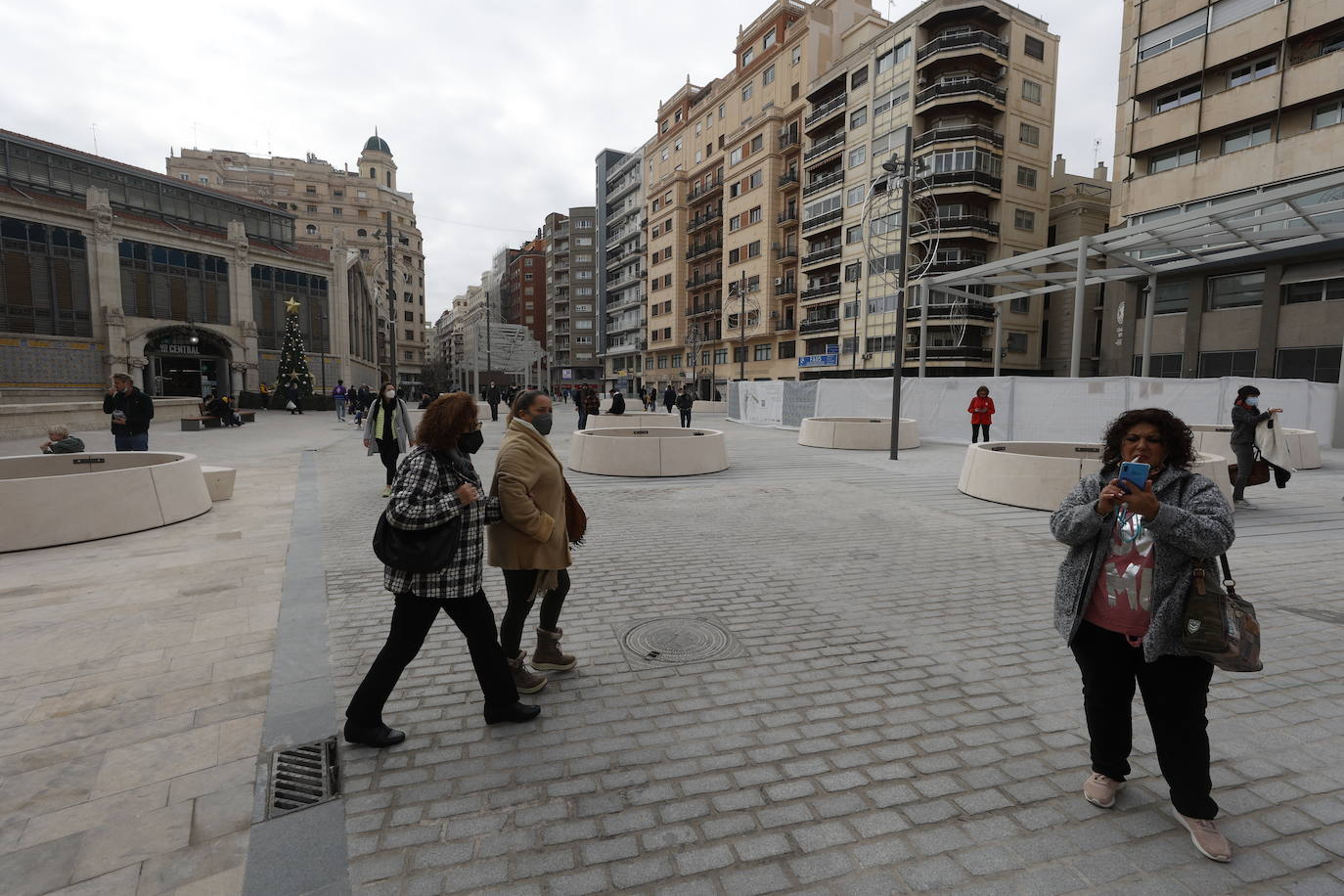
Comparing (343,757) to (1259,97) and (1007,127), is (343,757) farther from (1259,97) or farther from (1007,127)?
(1007,127)

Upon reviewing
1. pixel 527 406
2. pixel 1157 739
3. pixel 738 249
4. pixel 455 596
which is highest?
pixel 738 249

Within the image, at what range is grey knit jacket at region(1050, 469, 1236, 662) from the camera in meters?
2.18

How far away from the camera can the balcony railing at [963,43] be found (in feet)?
131

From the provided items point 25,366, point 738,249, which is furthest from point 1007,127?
point 25,366

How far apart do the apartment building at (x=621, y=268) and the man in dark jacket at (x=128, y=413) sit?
209 feet

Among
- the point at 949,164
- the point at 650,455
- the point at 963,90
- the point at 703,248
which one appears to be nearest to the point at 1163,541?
the point at 650,455

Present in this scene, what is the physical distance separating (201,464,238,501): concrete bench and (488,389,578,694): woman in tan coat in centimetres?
781

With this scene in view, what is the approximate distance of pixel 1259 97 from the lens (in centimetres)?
2711

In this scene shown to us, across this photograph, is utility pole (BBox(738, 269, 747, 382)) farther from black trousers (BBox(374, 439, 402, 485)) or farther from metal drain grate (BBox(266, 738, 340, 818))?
metal drain grate (BBox(266, 738, 340, 818))

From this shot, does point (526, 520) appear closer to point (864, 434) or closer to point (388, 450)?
point (388, 450)

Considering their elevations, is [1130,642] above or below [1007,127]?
below

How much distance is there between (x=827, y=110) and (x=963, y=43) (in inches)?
405

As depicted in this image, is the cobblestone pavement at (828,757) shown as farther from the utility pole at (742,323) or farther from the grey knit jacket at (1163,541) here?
the utility pole at (742,323)

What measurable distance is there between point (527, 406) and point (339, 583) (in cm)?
328
